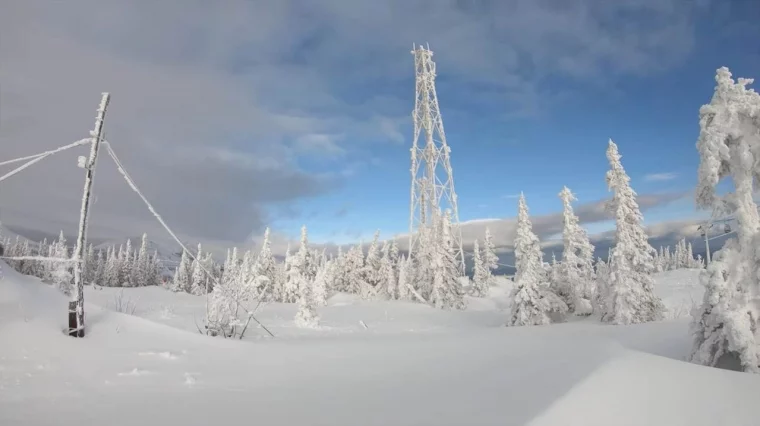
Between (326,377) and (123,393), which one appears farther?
(326,377)

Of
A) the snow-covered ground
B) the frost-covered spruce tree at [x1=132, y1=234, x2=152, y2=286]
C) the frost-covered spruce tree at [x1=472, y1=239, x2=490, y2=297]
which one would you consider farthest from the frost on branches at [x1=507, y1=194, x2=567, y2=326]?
the frost-covered spruce tree at [x1=132, y1=234, x2=152, y2=286]

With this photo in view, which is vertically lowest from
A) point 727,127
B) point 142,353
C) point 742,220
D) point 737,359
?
point 737,359

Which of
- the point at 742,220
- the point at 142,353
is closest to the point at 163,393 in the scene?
the point at 142,353

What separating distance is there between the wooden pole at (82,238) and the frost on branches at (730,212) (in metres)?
11.2

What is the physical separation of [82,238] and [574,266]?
90.5 ft

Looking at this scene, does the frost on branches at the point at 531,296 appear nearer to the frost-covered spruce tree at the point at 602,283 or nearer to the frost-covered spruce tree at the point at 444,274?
the frost-covered spruce tree at the point at 602,283

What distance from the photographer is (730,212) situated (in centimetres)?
859

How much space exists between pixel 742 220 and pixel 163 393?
412 inches

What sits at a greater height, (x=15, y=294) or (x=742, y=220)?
(x=742, y=220)

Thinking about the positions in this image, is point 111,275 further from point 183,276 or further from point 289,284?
point 289,284

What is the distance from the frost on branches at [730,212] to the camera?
7.86 m

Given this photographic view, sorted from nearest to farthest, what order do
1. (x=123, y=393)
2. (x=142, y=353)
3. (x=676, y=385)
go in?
(x=123, y=393) < (x=676, y=385) < (x=142, y=353)

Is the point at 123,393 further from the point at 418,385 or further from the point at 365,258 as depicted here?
the point at 365,258

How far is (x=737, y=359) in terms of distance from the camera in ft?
26.5
